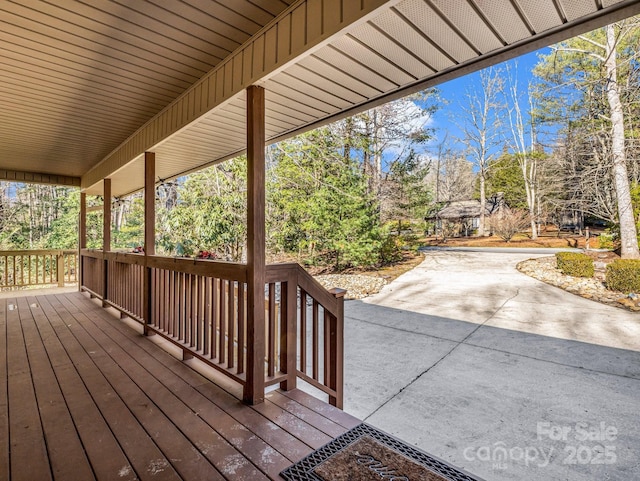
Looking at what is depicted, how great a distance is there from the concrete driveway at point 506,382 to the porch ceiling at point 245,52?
2.86 metres

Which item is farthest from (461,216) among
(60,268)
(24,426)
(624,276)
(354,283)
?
Answer: (24,426)

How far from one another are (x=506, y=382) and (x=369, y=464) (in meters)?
2.90

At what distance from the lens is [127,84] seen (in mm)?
2947

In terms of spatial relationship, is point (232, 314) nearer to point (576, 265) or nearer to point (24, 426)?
Result: point (24, 426)

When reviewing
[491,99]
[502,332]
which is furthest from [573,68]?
[502,332]

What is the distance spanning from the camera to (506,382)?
3.85 meters

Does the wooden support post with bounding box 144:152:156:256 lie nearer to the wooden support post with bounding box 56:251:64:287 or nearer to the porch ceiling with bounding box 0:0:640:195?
the porch ceiling with bounding box 0:0:640:195

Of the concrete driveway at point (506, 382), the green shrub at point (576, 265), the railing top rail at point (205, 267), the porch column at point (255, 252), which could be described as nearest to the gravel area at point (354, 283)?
the concrete driveway at point (506, 382)

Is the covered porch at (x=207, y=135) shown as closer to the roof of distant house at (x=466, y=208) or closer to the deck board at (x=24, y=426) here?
the deck board at (x=24, y=426)

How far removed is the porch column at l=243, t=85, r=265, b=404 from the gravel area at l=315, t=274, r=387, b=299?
6.46 metres

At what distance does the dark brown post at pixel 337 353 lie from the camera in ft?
9.93

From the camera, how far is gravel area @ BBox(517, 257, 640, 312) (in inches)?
284

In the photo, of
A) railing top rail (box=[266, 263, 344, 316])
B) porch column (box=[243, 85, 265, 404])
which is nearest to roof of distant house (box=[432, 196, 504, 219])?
railing top rail (box=[266, 263, 344, 316])

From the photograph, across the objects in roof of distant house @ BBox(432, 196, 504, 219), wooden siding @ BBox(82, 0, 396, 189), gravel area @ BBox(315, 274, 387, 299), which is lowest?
gravel area @ BBox(315, 274, 387, 299)
